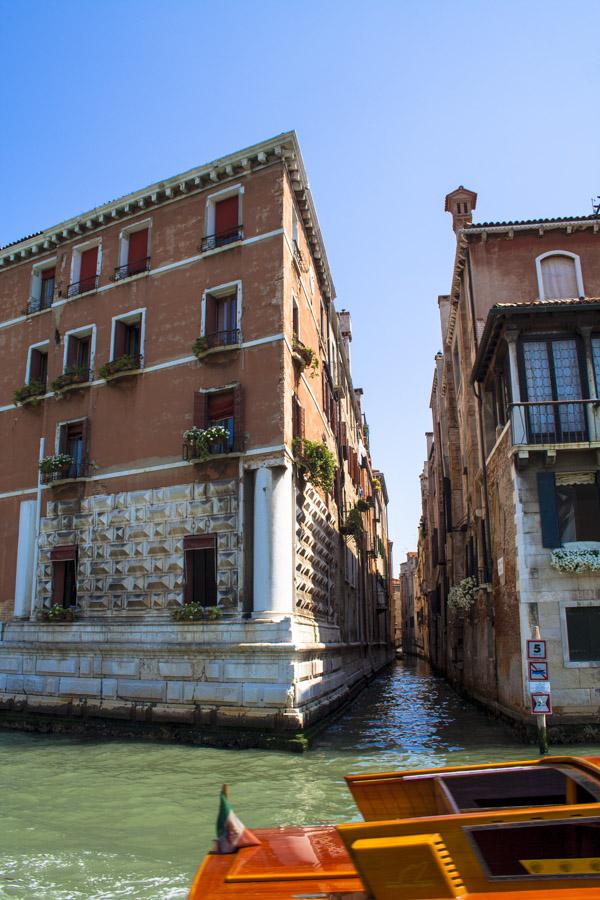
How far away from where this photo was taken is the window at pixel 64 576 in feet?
61.7

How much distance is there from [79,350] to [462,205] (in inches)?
617

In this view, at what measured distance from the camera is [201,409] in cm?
1762

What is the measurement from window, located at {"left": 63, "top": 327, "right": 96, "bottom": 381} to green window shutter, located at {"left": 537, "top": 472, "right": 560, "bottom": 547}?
13.0 meters

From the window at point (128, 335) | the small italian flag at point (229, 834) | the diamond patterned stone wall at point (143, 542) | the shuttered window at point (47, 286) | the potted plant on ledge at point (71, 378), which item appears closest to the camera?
the small italian flag at point (229, 834)

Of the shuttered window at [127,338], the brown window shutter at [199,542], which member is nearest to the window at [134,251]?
the shuttered window at [127,338]

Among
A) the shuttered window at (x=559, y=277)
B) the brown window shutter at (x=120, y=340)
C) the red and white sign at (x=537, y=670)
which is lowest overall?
the red and white sign at (x=537, y=670)

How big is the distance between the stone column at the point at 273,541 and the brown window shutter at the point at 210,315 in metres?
4.52

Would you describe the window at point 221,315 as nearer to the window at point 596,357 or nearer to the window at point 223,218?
the window at point 223,218

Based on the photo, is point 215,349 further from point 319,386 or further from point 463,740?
point 463,740

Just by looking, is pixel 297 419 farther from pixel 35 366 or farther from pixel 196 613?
pixel 35 366

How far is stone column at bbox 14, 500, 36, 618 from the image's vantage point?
1938cm

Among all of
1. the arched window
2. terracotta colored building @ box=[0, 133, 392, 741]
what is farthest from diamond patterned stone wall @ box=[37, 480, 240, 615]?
the arched window

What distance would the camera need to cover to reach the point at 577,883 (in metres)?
3.15

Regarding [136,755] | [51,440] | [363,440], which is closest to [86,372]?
[51,440]
